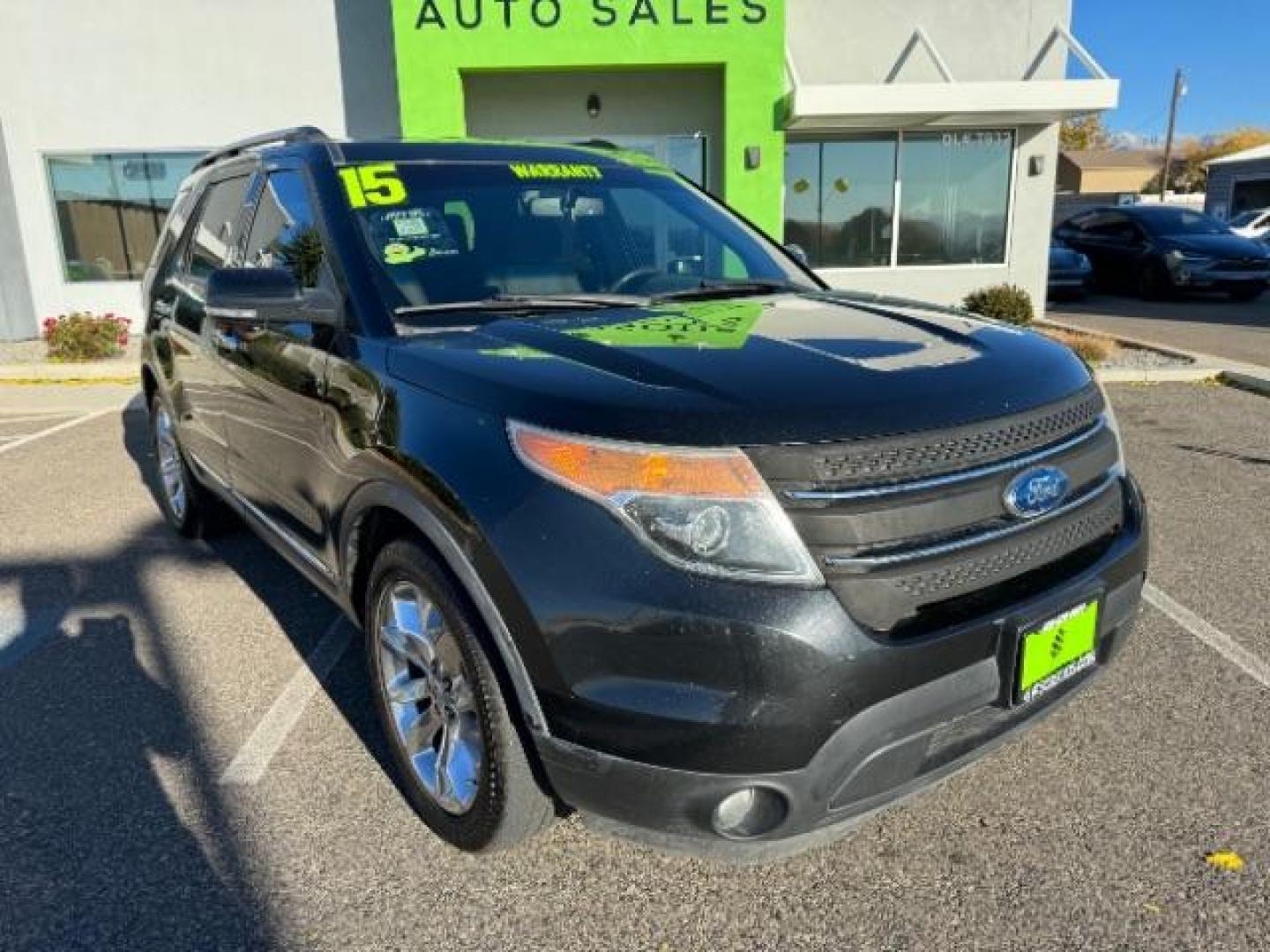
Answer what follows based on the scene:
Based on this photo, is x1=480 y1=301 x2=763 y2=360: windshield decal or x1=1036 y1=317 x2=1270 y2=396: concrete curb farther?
x1=1036 y1=317 x2=1270 y2=396: concrete curb

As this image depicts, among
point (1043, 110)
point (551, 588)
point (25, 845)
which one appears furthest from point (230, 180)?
point (1043, 110)

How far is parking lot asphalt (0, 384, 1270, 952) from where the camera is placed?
2266 mm

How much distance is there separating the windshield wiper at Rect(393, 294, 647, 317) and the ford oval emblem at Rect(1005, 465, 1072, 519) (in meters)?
1.26

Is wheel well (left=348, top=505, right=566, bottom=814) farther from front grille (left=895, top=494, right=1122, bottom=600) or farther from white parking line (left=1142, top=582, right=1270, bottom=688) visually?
white parking line (left=1142, top=582, right=1270, bottom=688)

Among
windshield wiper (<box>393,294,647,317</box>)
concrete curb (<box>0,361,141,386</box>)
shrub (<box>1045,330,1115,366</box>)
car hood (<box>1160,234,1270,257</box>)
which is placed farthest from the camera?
car hood (<box>1160,234,1270,257</box>)

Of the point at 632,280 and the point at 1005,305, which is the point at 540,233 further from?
the point at 1005,305

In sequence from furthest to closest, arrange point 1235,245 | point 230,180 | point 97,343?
point 1235,245 → point 97,343 → point 230,180

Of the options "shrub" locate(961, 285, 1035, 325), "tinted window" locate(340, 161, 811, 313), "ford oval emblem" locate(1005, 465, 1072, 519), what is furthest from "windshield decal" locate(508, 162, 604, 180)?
"shrub" locate(961, 285, 1035, 325)

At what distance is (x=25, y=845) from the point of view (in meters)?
2.60

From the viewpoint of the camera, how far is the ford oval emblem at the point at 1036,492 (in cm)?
215

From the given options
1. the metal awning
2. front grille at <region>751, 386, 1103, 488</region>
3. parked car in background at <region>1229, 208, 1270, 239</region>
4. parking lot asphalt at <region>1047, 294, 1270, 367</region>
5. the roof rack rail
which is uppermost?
the metal awning

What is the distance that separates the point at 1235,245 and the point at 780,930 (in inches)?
702

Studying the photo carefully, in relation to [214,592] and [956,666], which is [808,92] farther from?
[956,666]

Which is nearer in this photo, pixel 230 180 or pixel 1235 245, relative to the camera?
pixel 230 180
